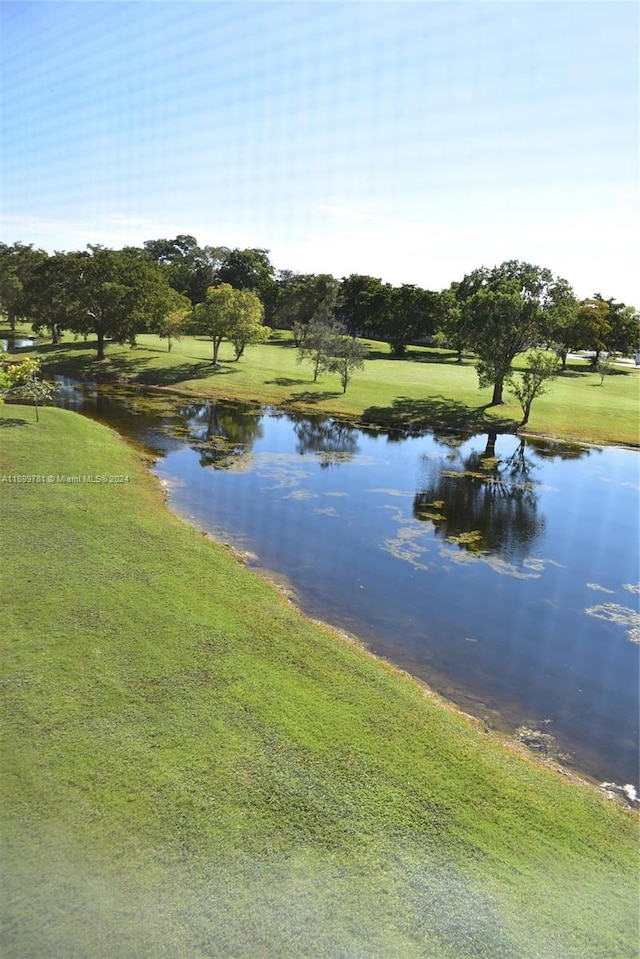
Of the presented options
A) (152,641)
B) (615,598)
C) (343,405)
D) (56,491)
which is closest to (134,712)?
(152,641)

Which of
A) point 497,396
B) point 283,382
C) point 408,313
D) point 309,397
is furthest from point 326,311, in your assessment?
point 497,396

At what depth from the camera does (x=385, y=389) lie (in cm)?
5475

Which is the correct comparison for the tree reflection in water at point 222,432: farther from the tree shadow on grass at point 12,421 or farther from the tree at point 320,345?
the tree at point 320,345

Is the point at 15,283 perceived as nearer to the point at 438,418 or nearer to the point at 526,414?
Result: the point at 438,418

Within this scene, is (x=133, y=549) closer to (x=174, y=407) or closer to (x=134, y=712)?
(x=134, y=712)

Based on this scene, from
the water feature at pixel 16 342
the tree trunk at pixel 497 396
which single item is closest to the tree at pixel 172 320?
the water feature at pixel 16 342

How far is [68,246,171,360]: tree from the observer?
176 feet

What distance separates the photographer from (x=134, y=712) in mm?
10453

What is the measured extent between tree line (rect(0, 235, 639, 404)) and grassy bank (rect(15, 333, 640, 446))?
2314 millimetres

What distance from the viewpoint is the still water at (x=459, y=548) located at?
14484 mm

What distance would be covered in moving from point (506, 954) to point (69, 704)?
24.5ft

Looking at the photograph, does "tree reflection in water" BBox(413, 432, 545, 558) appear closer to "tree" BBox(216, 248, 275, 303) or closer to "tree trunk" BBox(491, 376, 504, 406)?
"tree trunk" BBox(491, 376, 504, 406)

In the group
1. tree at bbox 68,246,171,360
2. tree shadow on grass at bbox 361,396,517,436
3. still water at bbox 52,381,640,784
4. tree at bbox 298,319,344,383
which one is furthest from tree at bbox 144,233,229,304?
still water at bbox 52,381,640,784

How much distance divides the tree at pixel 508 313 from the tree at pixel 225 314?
806 inches
